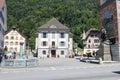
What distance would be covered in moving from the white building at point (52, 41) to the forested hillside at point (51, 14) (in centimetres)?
2467

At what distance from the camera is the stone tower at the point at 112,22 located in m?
35.8

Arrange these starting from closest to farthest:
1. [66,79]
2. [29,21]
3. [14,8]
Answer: [66,79] < [29,21] < [14,8]

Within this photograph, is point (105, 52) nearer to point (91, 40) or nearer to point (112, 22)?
point (112, 22)

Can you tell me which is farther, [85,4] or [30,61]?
[85,4]

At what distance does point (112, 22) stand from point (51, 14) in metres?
69.8

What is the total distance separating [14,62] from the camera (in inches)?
1006

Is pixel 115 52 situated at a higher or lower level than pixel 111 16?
lower

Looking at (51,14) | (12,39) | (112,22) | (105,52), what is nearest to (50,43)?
(12,39)

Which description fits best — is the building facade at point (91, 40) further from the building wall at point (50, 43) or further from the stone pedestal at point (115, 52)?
the stone pedestal at point (115, 52)

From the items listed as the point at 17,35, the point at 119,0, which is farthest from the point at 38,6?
the point at 119,0

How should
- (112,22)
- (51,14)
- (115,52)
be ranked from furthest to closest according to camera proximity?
(51,14)
(112,22)
(115,52)

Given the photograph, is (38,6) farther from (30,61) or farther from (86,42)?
(30,61)

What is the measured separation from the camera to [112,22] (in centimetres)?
3856

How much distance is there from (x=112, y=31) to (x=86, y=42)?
46.4m
